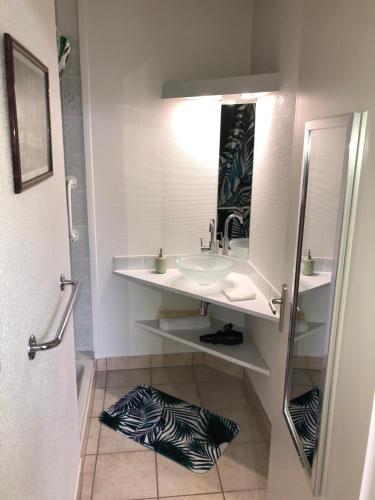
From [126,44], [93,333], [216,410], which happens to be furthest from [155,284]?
[126,44]

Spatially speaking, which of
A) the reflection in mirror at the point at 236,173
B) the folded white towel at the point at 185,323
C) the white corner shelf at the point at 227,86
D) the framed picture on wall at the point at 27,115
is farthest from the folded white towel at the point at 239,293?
the framed picture on wall at the point at 27,115

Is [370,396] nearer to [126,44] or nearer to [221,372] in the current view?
[221,372]

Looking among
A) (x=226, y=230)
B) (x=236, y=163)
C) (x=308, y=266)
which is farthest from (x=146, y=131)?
(x=308, y=266)

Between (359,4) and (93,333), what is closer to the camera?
(359,4)

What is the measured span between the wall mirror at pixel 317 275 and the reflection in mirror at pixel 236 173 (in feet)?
4.22

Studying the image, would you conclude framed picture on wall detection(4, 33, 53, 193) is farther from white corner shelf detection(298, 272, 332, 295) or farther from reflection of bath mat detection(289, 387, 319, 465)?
reflection of bath mat detection(289, 387, 319, 465)

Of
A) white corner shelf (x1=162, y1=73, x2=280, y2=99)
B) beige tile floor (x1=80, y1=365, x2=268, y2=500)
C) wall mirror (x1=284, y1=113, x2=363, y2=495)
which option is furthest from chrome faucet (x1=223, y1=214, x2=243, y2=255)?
wall mirror (x1=284, y1=113, x2=363, y2=495)

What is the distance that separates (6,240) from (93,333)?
7.27 ft

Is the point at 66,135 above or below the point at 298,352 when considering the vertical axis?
above

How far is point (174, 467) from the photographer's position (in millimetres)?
2162

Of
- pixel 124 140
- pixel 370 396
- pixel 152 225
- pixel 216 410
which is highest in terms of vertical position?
pixel 124 140

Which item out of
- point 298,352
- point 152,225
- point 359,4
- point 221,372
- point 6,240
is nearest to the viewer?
point 6,240

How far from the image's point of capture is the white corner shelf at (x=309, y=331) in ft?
A: 4.17

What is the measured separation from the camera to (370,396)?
951 millimetres
